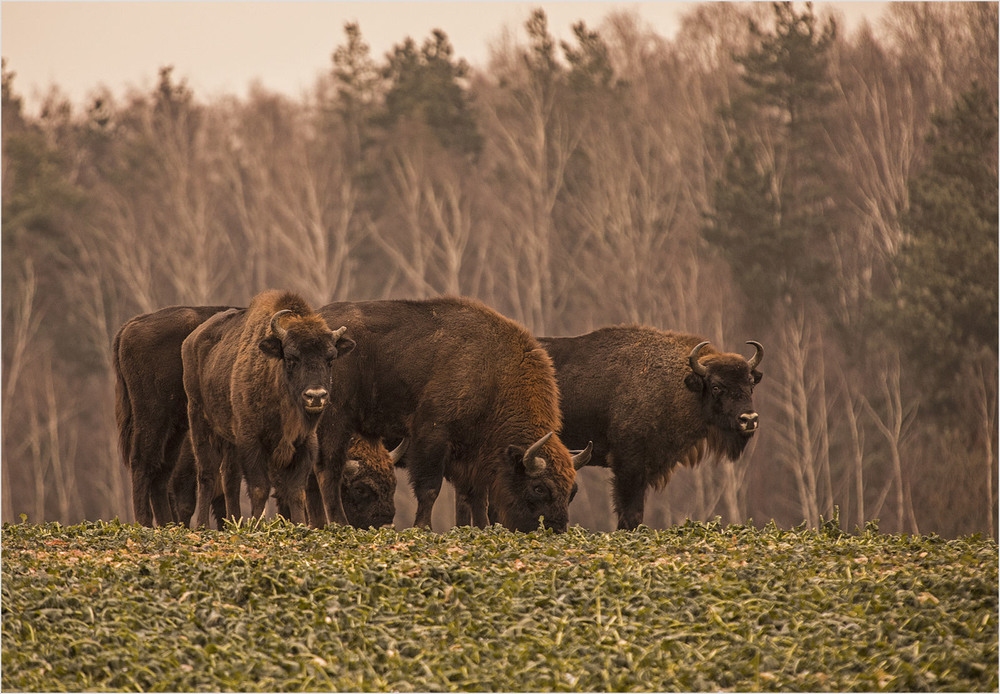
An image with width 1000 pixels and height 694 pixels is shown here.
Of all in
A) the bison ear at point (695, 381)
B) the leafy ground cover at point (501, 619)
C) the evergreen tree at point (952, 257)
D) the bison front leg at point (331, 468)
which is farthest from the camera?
the evergreen tree at point (952, 257)

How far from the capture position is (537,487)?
13.4 meters

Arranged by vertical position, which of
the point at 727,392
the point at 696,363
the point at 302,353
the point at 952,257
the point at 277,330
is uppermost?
the point at 952,257

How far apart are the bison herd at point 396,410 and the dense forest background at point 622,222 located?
822 inches

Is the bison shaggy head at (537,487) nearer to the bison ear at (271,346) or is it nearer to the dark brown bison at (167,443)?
the dark brown bison at (167,443)

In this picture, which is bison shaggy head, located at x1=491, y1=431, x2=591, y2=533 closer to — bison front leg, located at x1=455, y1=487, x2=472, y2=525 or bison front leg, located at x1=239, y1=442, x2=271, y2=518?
bison front leg, located at x1=455, y1=487, x2=472, y2=525

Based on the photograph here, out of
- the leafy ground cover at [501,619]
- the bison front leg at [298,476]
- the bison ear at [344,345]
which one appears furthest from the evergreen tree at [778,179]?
the leafy ground cover at [501,619]

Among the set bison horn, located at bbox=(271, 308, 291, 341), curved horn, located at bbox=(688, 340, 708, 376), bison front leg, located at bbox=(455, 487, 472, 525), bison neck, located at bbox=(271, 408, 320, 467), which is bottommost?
bison front leg, located at bbox=(455, 487, 472, 525)

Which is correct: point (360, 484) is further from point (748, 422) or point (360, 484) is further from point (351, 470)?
point (748, 422)

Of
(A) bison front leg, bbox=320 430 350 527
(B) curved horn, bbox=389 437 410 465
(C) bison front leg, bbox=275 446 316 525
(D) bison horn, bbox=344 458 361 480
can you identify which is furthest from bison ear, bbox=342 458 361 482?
(C) bison front leg, bbox=275 446 316 525

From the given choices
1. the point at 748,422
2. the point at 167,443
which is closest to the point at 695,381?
the point at 748,422

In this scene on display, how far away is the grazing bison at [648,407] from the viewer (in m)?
16.0

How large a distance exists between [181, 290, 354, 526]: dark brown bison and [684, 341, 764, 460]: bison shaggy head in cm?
497

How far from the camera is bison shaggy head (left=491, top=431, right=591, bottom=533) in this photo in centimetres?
1333

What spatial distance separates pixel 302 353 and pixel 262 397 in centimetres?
83
